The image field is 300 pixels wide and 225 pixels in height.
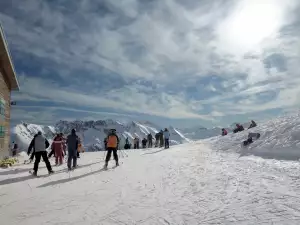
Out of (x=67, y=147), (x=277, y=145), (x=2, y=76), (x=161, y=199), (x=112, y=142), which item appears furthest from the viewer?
(x=2, y=76)

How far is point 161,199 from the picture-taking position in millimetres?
7359

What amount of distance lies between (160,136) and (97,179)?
67.4 ft

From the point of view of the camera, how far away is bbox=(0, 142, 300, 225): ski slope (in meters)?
5.79

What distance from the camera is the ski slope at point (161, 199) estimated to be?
5.79m

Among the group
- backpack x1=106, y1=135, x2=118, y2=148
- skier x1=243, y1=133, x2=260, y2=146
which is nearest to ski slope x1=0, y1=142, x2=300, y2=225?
backpack x1=106, y1=135, x2=118, y2=148

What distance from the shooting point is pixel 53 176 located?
1172cm

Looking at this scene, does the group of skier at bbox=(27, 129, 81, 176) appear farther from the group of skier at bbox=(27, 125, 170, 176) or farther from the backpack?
the backpack

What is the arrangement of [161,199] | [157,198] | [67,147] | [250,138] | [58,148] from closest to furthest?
1. [161,199]
2. [157,198]
3. [67,147]
4. [58,148]
5. [250,138]

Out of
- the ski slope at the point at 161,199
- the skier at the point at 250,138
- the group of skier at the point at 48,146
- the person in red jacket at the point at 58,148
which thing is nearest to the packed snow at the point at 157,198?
the ski slope at the point at 161,199

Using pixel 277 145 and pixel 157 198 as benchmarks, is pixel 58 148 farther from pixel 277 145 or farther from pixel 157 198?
pixel 277 145

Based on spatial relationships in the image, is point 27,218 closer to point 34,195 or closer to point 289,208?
point 34,195

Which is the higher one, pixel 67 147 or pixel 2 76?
pixel 2 76

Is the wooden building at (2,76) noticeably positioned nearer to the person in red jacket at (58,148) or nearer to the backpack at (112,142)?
the person in red jacket at (58,148)

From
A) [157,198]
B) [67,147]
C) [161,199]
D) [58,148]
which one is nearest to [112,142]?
[67,147]
